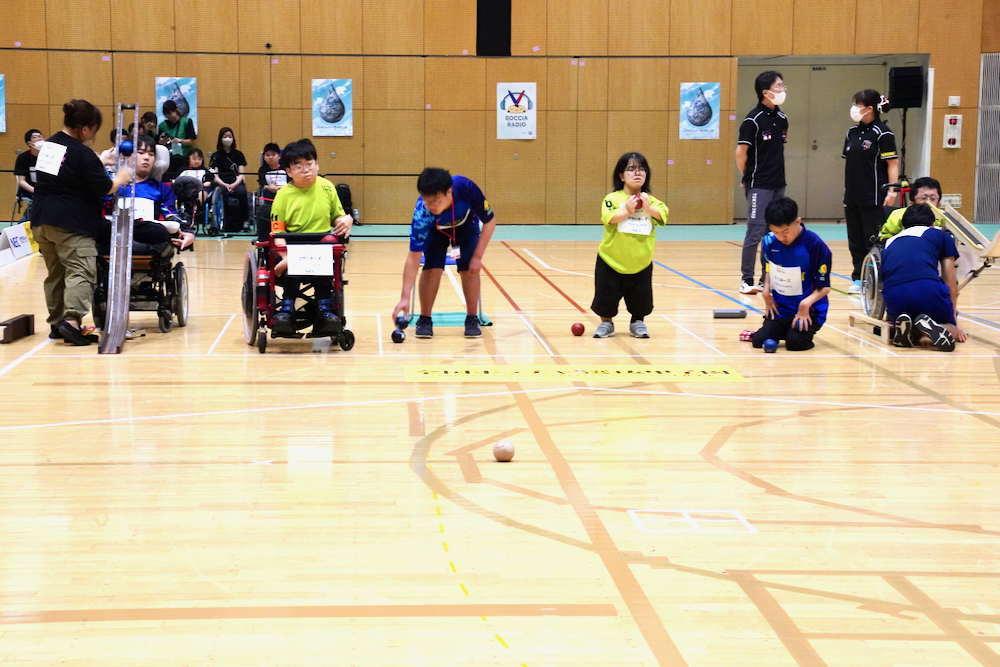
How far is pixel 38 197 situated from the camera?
7.19 m

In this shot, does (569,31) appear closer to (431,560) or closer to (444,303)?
(444,303)

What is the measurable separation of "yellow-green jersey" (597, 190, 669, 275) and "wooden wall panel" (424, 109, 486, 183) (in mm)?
10807

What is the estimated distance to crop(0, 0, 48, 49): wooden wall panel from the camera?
55.9 feet

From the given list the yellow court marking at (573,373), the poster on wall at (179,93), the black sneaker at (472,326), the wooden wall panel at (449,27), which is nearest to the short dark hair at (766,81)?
the black sneaker at (472,326)

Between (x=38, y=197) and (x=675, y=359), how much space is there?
412 cm

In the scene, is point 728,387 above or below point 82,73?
below

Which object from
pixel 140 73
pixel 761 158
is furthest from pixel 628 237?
pixel 140 73

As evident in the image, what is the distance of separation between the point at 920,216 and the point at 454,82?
11.4 m

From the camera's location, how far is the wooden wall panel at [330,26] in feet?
57.5

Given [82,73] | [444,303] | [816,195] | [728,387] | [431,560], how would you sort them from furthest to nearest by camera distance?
1. [816,195]
2. [82,73]
3. [444,303]
4. [728,387]
5. [431,560]

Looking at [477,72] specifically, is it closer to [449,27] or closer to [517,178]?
[449,27]

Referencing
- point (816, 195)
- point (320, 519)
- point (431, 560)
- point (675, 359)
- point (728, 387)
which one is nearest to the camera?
point (431, 560)

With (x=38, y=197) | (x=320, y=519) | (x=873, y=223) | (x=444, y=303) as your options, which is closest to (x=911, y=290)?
(x=873, y=223)

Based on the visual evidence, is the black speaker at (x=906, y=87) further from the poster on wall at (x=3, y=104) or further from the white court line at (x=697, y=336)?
the poster on wall at (x=3, y=104)
